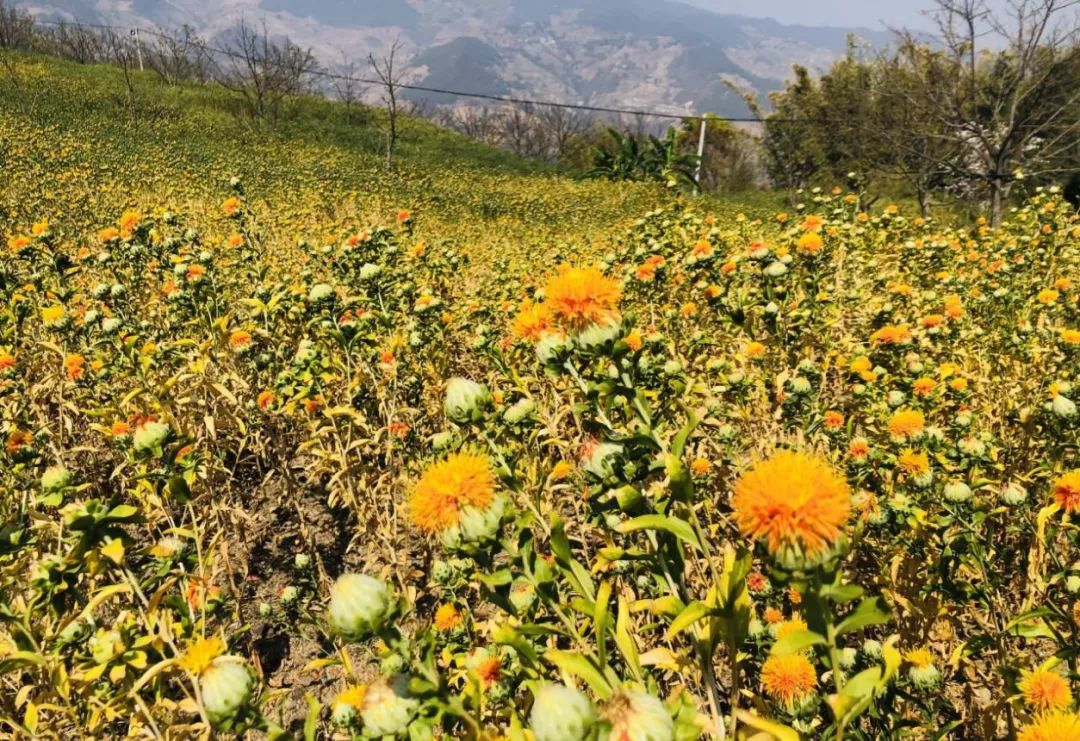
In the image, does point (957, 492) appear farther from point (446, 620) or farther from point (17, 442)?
point (17, 442)

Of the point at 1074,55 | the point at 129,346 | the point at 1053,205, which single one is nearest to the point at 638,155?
the point at 1074,55

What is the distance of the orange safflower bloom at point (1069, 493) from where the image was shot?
150 centimetres

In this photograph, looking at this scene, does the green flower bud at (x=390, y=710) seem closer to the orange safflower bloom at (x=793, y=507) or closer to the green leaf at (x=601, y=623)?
the green leaf at (x=601, y=623)

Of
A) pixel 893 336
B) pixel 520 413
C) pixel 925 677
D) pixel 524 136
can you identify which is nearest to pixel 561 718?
pixel 520 413

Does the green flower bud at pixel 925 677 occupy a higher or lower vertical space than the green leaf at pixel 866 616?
lower

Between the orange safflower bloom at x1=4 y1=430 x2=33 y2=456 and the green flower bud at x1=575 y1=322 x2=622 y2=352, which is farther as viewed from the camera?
the orange safflower bloom at x1=4 y1=430 x2=33 y2=456

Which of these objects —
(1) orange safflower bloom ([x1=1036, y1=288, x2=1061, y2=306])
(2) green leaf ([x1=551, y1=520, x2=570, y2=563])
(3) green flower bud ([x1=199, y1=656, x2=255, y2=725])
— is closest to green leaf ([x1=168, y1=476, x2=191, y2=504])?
(3) green flower bud ([x1=199, y1=656, x2=255, y2=725])

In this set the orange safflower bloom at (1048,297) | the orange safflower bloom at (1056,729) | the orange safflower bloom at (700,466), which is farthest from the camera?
the orange safflower bloom at (1048,297)

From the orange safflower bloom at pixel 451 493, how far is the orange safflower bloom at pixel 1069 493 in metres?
1.41

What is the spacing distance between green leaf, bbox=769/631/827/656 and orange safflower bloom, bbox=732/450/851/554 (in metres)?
0.11

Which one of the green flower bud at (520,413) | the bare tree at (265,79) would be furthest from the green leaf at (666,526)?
the bare tree at (265,79)

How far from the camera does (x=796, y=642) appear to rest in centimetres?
84

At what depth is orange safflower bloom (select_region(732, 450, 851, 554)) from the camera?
0.88 m

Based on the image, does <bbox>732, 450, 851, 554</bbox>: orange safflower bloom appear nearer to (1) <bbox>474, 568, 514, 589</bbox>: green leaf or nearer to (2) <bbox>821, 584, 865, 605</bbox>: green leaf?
(2) <bbox>821, 584, 865, 605</bbox>: green leaf
